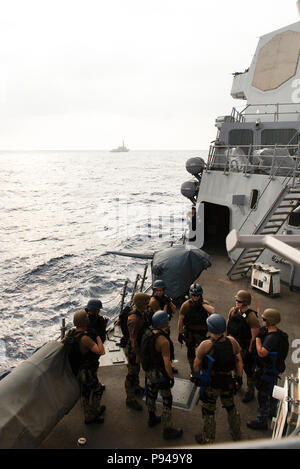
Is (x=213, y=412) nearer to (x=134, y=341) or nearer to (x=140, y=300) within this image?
(x=134, y=341)

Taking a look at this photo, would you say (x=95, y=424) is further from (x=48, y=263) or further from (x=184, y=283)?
(x=48, y=263)

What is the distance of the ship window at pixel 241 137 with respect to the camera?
561 inches

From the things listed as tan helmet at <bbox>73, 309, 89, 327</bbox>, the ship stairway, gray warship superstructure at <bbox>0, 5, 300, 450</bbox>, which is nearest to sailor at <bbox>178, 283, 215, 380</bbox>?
gray warship superstructure at <bbox>0, 5, 300, 450</bbox>

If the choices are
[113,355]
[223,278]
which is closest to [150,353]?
[113,355]

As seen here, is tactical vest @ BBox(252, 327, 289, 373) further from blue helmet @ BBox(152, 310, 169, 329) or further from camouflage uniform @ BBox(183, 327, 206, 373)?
blue helmet @ BBox(152, 310, 169, 329)

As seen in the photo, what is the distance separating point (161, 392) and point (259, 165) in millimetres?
8874

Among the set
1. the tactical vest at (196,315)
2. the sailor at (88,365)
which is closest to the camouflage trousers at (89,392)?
the sailor at (88,365)

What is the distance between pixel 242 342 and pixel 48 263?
56.8 feet

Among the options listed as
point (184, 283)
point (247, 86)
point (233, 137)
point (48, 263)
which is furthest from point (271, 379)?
point (48, 263)

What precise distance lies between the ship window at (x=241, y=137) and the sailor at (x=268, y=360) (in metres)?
11.1

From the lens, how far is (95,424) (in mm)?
4828

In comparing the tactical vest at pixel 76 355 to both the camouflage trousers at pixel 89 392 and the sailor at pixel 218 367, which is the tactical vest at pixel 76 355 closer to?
the camouflage trousers at pixel 89 392

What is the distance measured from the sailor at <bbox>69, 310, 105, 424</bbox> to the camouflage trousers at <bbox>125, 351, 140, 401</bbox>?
1.57 ft

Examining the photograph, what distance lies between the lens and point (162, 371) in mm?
4426
